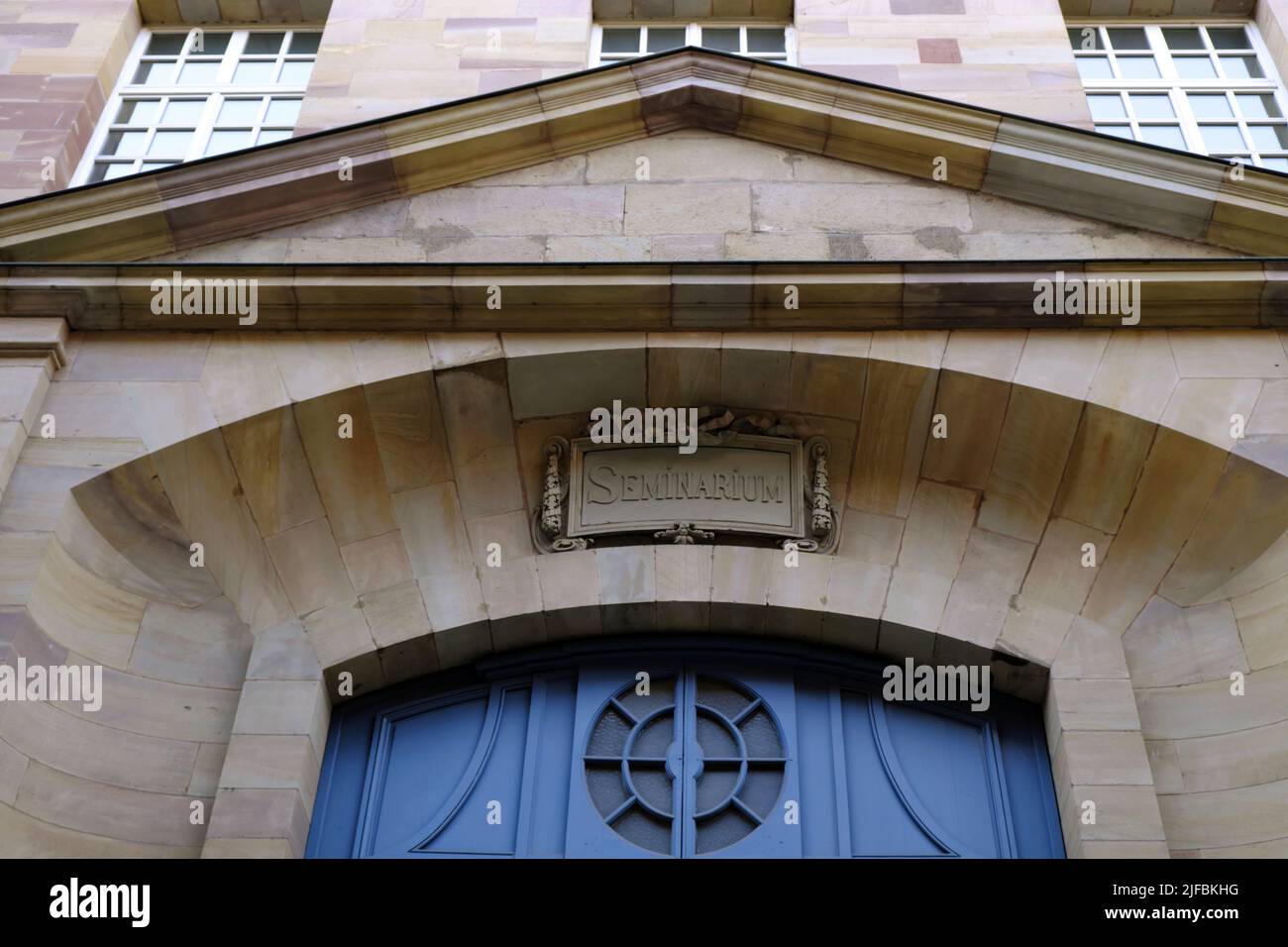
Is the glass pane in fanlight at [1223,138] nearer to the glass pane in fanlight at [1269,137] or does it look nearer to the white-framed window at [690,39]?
the glass pane in fanlight at [1269,137]

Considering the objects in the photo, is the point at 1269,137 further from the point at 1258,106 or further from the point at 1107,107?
the point at 1107,107

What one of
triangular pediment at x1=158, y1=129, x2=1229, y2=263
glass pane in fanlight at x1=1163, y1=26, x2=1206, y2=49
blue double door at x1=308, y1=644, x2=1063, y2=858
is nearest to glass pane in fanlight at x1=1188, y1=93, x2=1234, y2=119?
glass pane in fanlight at x1=1163, y1=26, x2=1206, y2=49

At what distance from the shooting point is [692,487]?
9086mm

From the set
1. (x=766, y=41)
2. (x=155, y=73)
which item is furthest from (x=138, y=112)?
(x=766, y=41)

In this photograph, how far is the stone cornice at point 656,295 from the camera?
28.2 feet

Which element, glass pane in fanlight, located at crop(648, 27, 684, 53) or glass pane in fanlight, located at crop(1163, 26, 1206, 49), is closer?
glass pane in fanlight, located at crop(648, 27, 684, 53)

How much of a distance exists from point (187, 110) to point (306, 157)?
3.25 meters

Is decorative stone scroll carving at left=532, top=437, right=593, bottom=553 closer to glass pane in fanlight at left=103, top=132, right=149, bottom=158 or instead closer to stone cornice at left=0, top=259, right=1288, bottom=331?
stone cornice at left=0, top=259, right=1288, bottom=331

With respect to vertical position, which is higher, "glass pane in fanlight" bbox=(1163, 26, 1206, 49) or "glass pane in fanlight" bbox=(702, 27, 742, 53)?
"glass pane in fanlight" bbox=(1163, 26, 1206, 49)

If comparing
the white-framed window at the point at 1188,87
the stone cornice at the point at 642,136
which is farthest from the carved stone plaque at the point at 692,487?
the white-framed window at the point at 1188,87

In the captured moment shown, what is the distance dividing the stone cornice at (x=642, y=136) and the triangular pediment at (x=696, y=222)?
0.34 ft

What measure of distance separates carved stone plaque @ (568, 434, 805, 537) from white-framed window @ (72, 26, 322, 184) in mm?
4550

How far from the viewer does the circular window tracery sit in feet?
26.3

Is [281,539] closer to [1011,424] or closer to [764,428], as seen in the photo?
[764,428]
